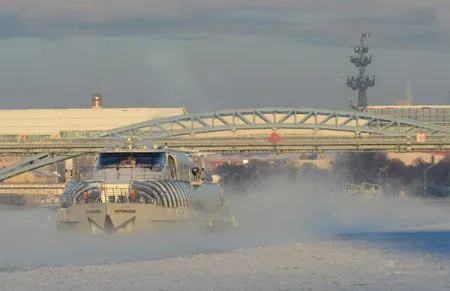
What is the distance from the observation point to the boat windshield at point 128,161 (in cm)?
6166

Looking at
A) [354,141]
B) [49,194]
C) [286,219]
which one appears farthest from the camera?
[49,194]

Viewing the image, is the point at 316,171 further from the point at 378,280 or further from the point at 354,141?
the point at 378,280

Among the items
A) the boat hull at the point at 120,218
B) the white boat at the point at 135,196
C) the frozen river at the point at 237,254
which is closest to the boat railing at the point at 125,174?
the white boat at the point at 135,196

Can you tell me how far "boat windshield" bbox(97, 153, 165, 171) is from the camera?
6166cm

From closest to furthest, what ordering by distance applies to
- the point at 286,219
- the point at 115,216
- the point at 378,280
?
the point at 378,280, the point at 115,216, the point at 286,219

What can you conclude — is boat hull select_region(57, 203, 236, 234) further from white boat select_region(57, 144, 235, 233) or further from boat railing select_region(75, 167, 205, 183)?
boat railing select_region(75, 167, 205, 183)

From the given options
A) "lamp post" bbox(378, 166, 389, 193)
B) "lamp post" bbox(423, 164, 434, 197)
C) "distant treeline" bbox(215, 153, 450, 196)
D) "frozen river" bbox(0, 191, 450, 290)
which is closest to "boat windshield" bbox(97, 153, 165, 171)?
"frozen river" bbox(0, 191, 450, 290)

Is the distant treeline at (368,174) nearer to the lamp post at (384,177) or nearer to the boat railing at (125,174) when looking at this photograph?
the lamp post at (384,177)


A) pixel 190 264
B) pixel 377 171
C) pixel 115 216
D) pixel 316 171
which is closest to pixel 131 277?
pixel 190 264

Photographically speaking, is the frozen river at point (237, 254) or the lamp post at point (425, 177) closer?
the frozen river at point (237, 254)

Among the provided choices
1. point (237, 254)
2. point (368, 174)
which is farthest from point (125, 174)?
point (368, 174)

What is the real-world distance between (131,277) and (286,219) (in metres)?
41.3

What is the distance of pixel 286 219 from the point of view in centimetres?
8175

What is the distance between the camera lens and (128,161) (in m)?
61.8
